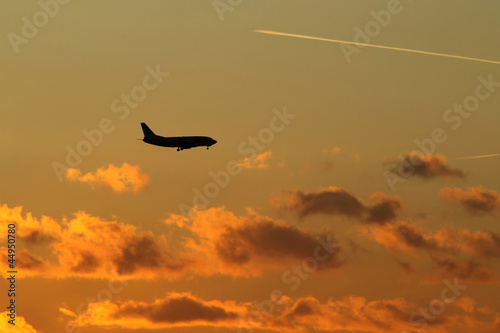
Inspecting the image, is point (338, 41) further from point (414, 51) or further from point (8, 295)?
point (8, 295)

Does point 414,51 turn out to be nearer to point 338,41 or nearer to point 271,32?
point 338,41

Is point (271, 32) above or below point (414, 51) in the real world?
below

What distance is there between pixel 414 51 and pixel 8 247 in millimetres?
118952

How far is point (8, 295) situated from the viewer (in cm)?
19700

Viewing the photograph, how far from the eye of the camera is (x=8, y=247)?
19488 centimetres

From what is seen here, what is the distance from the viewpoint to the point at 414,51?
632 ft

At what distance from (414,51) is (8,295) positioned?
125852mm

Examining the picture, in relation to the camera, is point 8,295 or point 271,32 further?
point 8,295

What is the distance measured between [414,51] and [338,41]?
65.8ft

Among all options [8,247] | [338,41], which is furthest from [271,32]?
[8,247]

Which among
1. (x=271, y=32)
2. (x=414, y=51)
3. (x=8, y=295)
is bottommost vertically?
(x=8, y=295)

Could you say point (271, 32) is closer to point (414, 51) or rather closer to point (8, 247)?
point (414, 51)

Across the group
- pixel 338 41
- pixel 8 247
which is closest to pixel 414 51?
pixel 338 41

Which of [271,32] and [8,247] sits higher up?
[271,32]
